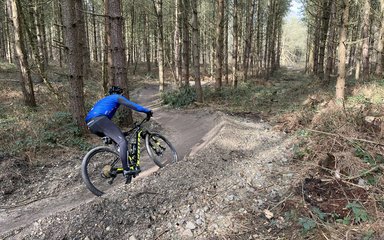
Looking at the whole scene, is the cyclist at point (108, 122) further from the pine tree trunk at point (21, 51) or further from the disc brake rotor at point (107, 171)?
the pine tree trunk at point (21, 51)

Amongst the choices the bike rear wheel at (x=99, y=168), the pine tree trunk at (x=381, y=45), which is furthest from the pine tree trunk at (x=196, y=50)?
the pine tree trunk at (x=381, y=45)

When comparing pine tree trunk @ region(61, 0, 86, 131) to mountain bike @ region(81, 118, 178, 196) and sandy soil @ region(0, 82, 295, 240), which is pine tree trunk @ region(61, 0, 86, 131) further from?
mountain bike @ region(81, 118, 178, 196)

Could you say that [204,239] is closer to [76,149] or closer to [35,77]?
[76,149]

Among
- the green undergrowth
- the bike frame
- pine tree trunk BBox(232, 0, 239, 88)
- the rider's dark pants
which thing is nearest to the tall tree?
the green undergrowth

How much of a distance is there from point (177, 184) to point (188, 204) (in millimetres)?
695

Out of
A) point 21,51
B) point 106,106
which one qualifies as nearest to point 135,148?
point 106,106

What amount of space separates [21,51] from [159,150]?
8.08 meters

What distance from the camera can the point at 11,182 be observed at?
6129mm

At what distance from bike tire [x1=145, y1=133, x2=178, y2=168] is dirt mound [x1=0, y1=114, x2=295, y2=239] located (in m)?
0.48

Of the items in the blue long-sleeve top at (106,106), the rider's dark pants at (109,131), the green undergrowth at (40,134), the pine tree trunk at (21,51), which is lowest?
the green undergrowth at (40,134)

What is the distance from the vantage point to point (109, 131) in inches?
217

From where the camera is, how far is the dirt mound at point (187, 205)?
4086mm

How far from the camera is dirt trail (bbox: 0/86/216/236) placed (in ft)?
16.5

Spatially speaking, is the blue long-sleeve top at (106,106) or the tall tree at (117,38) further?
the tall tree at (117,38)
